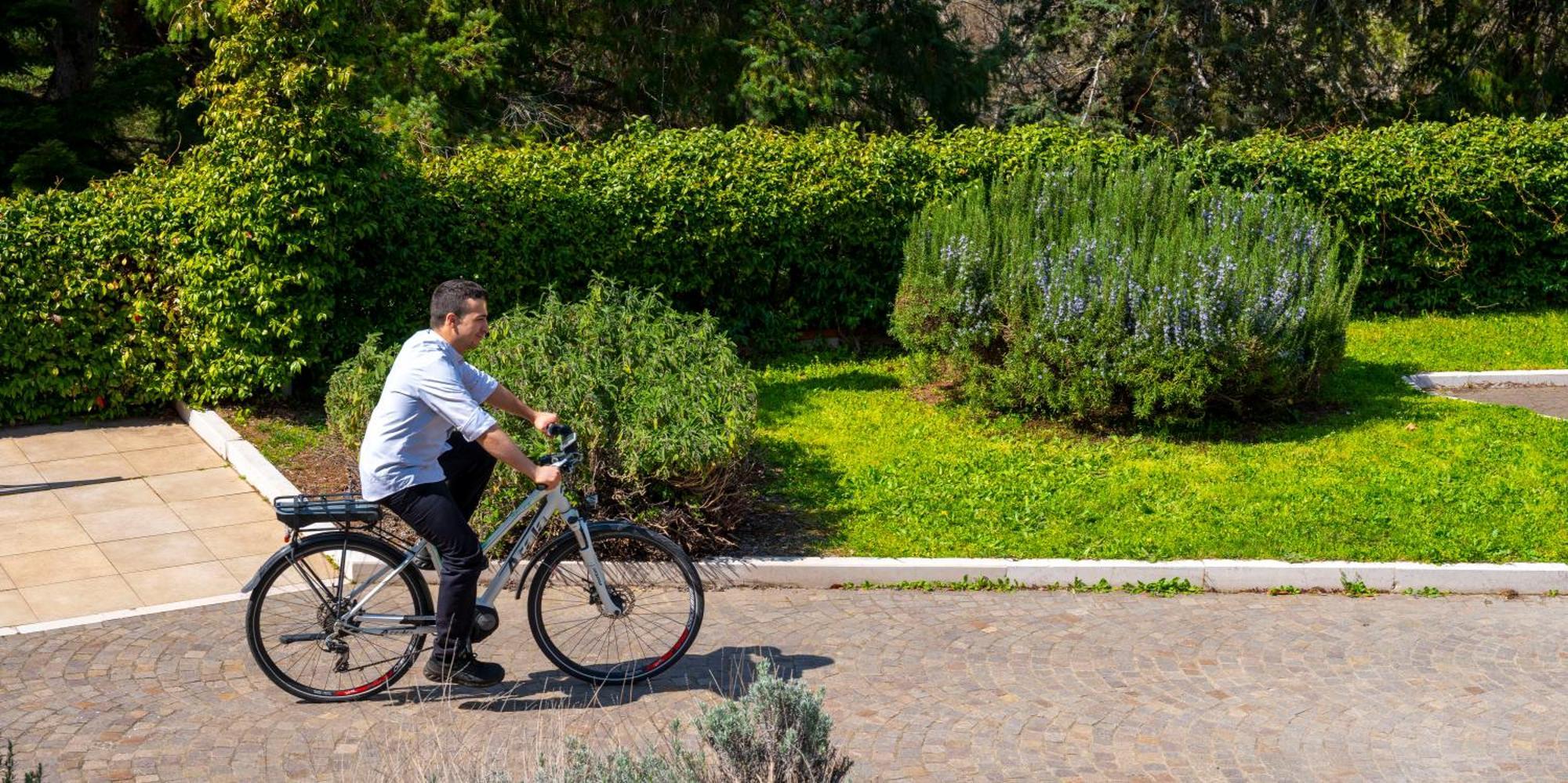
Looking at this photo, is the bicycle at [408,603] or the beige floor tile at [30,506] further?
the beige floor tile at [30,506]

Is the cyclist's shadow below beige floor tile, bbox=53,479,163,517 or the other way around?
below

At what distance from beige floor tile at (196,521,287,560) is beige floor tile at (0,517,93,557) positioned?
71cm

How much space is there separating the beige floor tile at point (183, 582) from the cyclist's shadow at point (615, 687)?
2.02 meters

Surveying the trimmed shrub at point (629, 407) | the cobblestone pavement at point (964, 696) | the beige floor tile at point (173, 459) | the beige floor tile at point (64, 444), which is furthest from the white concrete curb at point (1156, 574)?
the beige floor tile at point (64, 444)

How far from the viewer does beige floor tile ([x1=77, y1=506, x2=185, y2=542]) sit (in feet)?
30.5

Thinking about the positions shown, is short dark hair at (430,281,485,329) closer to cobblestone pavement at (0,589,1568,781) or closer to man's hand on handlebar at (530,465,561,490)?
man's hand on handlebar at (530,465,561,490)

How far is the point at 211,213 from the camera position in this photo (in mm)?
11281

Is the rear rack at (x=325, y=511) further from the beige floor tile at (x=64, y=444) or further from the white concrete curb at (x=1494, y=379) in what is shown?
the white concrete curb at (x=1494, y=379)

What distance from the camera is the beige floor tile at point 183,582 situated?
27.3 feet

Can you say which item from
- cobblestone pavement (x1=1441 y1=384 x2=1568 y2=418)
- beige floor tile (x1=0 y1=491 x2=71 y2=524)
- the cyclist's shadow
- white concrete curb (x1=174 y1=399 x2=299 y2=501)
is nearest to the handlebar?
the cyclist's shadow

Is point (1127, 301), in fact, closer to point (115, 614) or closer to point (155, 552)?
point (155, 552)

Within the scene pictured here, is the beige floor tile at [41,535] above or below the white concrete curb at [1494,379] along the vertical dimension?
below

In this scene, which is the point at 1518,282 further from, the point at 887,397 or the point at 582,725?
the point at 582,725

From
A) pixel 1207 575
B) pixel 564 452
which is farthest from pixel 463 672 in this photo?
pixel 1207 575
